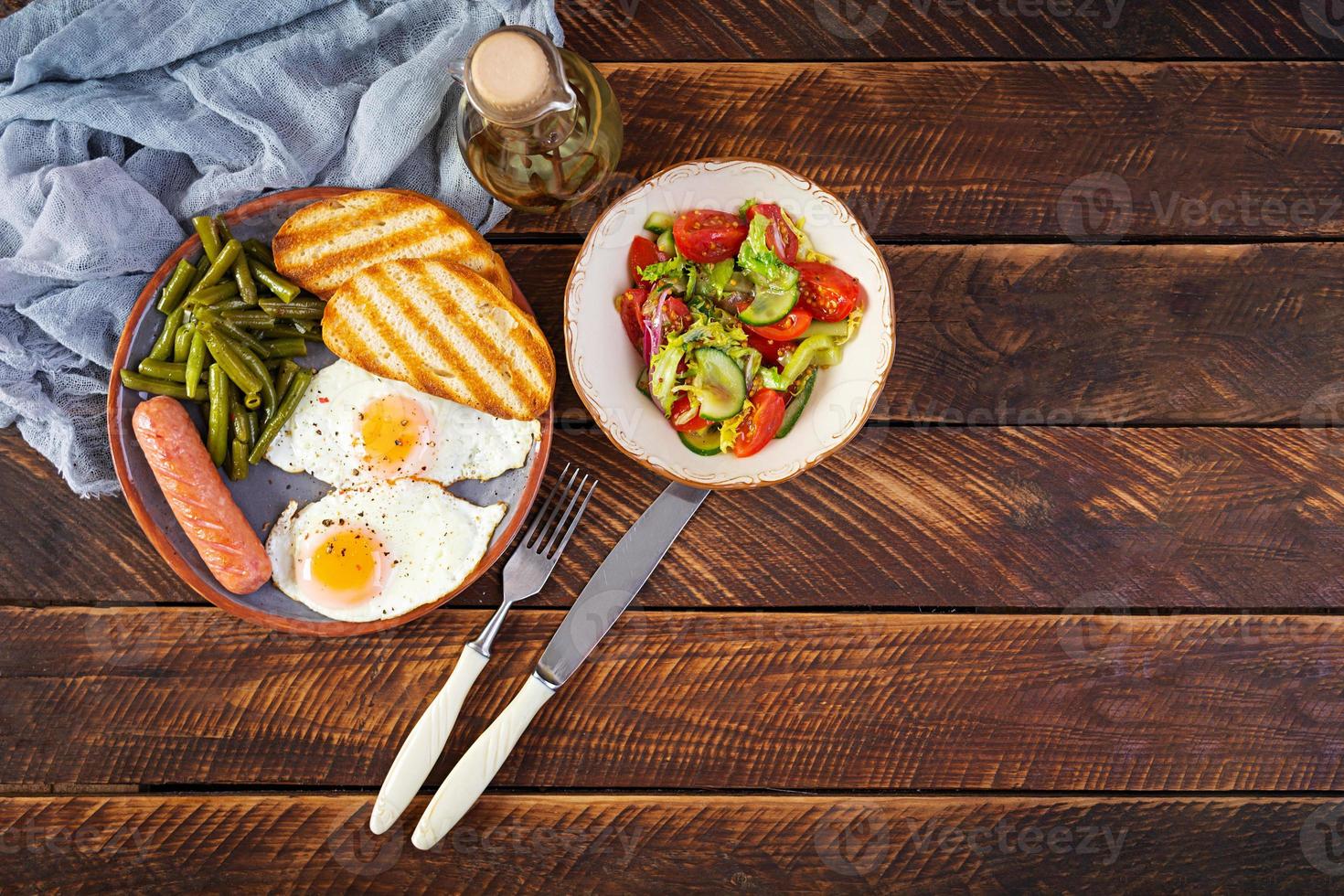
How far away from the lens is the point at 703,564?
115 inches

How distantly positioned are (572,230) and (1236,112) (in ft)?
7.57

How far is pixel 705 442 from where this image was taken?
8.55 ft

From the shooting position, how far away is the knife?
2.70 metres

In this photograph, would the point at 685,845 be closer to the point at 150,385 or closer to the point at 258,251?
the point at 150,385

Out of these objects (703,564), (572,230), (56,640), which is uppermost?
(572,230)

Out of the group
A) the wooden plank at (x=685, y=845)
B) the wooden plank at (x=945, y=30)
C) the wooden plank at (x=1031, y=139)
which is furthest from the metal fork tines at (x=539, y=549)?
the wooden plank at (x=945, y=30)

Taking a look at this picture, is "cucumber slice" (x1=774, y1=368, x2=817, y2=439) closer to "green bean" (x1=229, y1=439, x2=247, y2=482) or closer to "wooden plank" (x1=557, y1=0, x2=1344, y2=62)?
"wooden plank" (x1=557, y1=0, x2=1344, y2=62)

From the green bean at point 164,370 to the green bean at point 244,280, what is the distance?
0.93 feet

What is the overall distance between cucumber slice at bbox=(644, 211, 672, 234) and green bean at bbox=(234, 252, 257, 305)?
1.21 m

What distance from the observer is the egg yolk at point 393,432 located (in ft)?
8.79

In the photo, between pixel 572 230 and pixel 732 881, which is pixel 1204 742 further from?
pixel 572 230

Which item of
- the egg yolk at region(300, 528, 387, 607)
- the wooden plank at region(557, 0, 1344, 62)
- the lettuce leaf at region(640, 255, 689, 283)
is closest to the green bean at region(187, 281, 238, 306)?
the egg yolk at region(300, 528, 387, 607)

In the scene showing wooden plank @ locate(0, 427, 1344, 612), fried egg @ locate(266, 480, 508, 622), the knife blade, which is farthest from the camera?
wooden plank @ locate(0, 427, 1344, 612)

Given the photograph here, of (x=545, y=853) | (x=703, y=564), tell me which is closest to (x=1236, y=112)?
(x=703, y=564)
